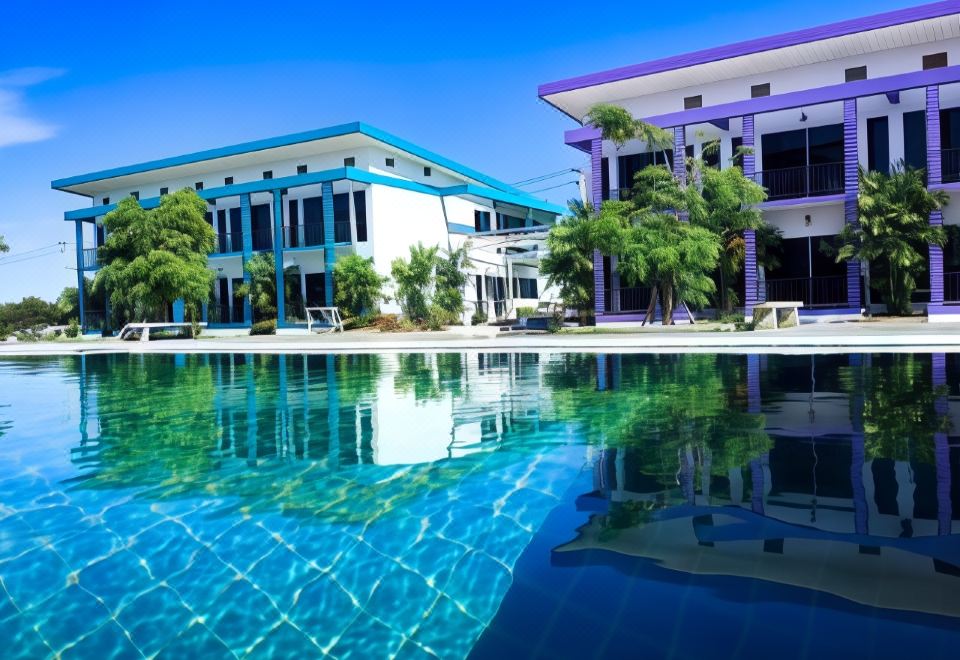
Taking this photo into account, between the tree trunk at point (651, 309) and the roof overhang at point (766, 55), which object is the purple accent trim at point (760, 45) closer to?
the roof overhang at point (766, 55)

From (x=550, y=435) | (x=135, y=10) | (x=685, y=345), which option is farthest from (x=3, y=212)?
(x=550, y=435)

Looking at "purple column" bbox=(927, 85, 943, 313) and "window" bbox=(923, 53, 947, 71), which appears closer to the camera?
"purple column" bbox=(927, 85, 943, 313)

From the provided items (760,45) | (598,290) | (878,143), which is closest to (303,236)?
(598,290)

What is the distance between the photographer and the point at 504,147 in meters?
43.5

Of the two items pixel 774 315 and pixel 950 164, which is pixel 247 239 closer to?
pixel 774 315

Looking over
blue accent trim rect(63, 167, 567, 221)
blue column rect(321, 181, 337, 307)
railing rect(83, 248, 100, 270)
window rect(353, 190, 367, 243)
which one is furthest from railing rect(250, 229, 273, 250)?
railing rect(83, 248, 100, 270)

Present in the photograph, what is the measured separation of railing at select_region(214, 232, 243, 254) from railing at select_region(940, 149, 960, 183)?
25.6 m

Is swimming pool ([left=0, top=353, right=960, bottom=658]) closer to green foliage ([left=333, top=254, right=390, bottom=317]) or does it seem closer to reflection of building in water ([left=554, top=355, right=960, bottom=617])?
reflection of building in water ([left=554, top=355, right=960, bottom=617])

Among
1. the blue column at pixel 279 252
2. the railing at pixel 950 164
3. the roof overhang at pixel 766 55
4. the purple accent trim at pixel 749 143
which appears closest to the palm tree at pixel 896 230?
the railing at pixel 950 164

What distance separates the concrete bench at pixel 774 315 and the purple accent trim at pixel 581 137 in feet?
25.6

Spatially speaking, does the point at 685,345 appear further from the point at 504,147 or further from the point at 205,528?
the point at 504,147

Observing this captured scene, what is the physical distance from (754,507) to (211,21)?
69.1ft

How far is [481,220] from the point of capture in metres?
34.2

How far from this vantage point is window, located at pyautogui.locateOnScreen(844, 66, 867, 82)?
21.1m
